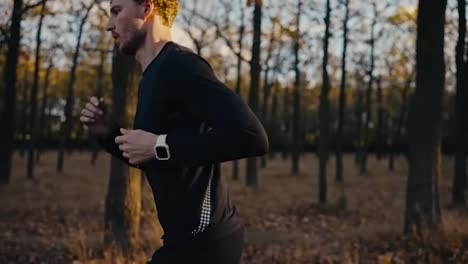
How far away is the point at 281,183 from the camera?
81.5ft

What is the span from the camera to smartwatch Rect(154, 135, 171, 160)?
1.80 meters

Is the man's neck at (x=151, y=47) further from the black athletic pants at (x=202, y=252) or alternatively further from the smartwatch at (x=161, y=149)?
the black athletic pants at (x=202, y=252)

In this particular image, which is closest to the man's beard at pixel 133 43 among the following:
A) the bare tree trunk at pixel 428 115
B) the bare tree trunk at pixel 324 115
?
the bare tree trunk at pixel 428 115

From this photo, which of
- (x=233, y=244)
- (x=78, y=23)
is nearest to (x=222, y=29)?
(x=78, y=23)

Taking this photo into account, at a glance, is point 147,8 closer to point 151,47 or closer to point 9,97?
point 151,47

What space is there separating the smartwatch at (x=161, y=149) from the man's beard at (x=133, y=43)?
0.46m

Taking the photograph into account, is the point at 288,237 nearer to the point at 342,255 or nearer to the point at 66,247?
the point at 342,255

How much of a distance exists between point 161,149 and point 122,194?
6.59 meters

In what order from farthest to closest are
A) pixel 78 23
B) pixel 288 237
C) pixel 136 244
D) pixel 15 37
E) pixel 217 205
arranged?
pixel 78 23
pixel 15 37
pixel 288 237
pixel 136 244
pixel 217 205

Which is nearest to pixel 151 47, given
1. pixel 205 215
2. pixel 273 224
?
pixel 205 215

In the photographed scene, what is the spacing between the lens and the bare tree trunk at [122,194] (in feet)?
26.2

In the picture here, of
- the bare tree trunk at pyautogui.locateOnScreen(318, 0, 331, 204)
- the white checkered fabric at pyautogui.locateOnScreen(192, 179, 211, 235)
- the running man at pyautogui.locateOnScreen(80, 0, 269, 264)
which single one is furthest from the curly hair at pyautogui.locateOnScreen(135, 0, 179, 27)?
the bare tree trunk at pyautogui.locateOnScreen(318, 0, 331, 204)

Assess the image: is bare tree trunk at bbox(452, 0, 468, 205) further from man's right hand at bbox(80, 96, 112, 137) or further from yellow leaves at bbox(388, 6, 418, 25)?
man's right hand at bbox(80, 96, 112, 137)

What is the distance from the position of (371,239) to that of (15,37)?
14811 millimetres
